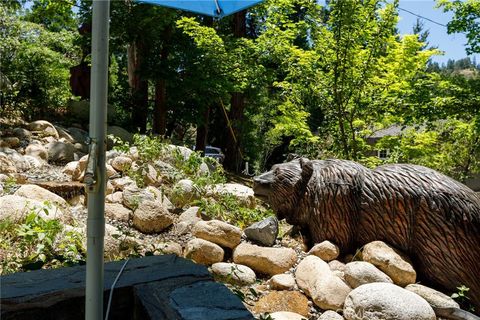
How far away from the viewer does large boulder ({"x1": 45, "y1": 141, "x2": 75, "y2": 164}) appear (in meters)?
7.69

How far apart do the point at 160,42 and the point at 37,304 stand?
379 inches

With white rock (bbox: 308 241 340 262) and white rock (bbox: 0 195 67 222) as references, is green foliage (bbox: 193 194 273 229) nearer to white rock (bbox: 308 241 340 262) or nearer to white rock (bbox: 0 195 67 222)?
white rock (bbox: 308 241 340 262)

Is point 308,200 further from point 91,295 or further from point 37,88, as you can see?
point 37,88

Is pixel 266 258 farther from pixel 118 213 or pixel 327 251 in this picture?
pixel 118 213

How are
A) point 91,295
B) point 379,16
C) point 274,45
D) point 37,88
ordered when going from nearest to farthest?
point 91,295
point 379,16
point 274,45
point 37,88

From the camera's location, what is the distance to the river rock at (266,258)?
4.54 metres

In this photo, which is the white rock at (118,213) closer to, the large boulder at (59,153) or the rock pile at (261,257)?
the rock pile at (261,257)

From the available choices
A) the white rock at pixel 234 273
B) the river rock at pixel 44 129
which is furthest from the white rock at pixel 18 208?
the river rock at pixel 44 129

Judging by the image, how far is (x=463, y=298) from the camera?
4.02 meters

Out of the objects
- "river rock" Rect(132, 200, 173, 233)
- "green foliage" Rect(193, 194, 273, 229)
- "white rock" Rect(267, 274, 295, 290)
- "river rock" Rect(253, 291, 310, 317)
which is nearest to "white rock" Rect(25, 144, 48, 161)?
"river rock" Rect(132, 200, 173, 233)

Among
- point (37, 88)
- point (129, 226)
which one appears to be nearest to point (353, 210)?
point (129, 226)

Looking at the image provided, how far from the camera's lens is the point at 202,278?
2184mm

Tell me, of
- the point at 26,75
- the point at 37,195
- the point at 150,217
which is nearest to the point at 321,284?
the point at 150,217

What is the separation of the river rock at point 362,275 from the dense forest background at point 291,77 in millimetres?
3242
